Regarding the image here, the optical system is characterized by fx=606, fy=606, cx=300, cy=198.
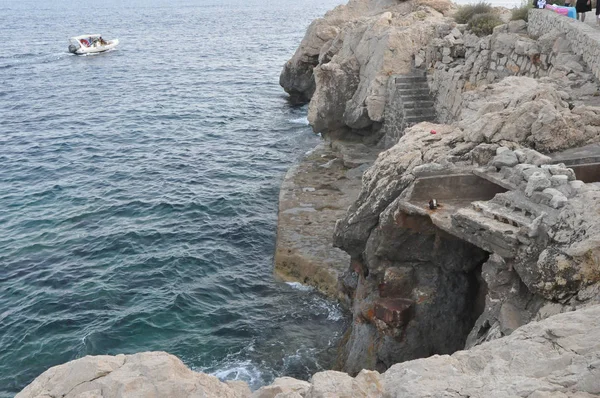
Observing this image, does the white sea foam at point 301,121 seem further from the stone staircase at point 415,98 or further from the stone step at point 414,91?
the stone step at point 414,91

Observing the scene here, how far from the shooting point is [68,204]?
2945cm

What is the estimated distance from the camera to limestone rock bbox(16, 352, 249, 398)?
8281 mm

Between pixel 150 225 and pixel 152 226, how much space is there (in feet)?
0.54

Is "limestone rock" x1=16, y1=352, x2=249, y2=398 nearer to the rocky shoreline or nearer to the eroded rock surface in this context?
the rocky shoreline

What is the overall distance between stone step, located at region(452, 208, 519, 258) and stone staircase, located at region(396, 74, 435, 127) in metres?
15.3

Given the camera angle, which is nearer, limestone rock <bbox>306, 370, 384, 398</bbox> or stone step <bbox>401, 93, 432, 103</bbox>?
limestone rock <bbox>306, 370, 384, 398</bbox>

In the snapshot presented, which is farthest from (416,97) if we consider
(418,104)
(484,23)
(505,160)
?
(505,160)

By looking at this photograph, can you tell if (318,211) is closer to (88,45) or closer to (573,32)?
(573,32)

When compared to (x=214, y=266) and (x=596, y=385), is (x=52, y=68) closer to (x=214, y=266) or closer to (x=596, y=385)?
(x=214, y=266)

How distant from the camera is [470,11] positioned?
98.7 feet

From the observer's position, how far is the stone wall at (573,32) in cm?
1794

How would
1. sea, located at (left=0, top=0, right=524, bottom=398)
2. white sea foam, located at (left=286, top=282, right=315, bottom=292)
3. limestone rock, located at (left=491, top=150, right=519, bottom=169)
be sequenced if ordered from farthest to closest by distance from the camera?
white sea foam, located at (left=286, top=282, right=315, bottom=292)
sea, located at (left=0, top=0, right=524, bottom=398)
limestone rock, located at (left=491, top=150, right=519, bottom=169)

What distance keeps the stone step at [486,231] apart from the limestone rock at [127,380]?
5.81 meters

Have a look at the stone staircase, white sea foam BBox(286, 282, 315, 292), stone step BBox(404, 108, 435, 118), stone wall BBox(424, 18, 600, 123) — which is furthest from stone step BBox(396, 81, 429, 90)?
white sea foam BBox(286, 282, 315, 292)
